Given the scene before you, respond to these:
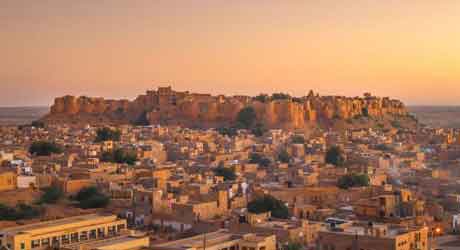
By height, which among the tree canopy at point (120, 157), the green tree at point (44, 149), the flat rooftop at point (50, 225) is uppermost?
the green tree at point (44, 149)

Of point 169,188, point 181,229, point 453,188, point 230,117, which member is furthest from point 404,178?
point 230,117

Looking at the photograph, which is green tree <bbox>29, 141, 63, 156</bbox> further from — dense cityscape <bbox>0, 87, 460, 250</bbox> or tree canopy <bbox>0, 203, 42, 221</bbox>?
tree canopy <bbox>0, 203, 42, 221</bbox>

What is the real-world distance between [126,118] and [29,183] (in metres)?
42.6

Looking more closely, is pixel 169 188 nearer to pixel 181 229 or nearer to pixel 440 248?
pixel 181 229

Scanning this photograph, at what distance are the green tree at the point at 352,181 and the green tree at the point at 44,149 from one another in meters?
13.8

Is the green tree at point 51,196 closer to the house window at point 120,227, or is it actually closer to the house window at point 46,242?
the house window at point 120,227

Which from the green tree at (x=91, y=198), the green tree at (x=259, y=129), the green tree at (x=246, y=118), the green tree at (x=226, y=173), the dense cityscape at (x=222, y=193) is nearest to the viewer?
the dense cityscape at (x=222, y=193)

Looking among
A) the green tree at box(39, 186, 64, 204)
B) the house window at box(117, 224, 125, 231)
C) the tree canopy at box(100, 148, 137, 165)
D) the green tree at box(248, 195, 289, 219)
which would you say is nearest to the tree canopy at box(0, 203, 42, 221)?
the green tree at box(39, 186, 64, 204)

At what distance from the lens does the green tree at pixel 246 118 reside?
59.8 m

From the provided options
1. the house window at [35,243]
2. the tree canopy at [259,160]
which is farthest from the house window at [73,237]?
the tree canopy at [259,160]

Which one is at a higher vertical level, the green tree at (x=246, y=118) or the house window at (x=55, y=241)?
the green tree at (x=246, y=118)

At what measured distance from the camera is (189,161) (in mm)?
34281

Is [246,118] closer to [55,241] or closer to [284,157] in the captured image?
[284,157]

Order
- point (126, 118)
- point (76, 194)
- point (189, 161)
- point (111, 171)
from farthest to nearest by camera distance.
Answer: point (126, 118) → point (189, 161) → point (111, 171) → point (76, 194)
